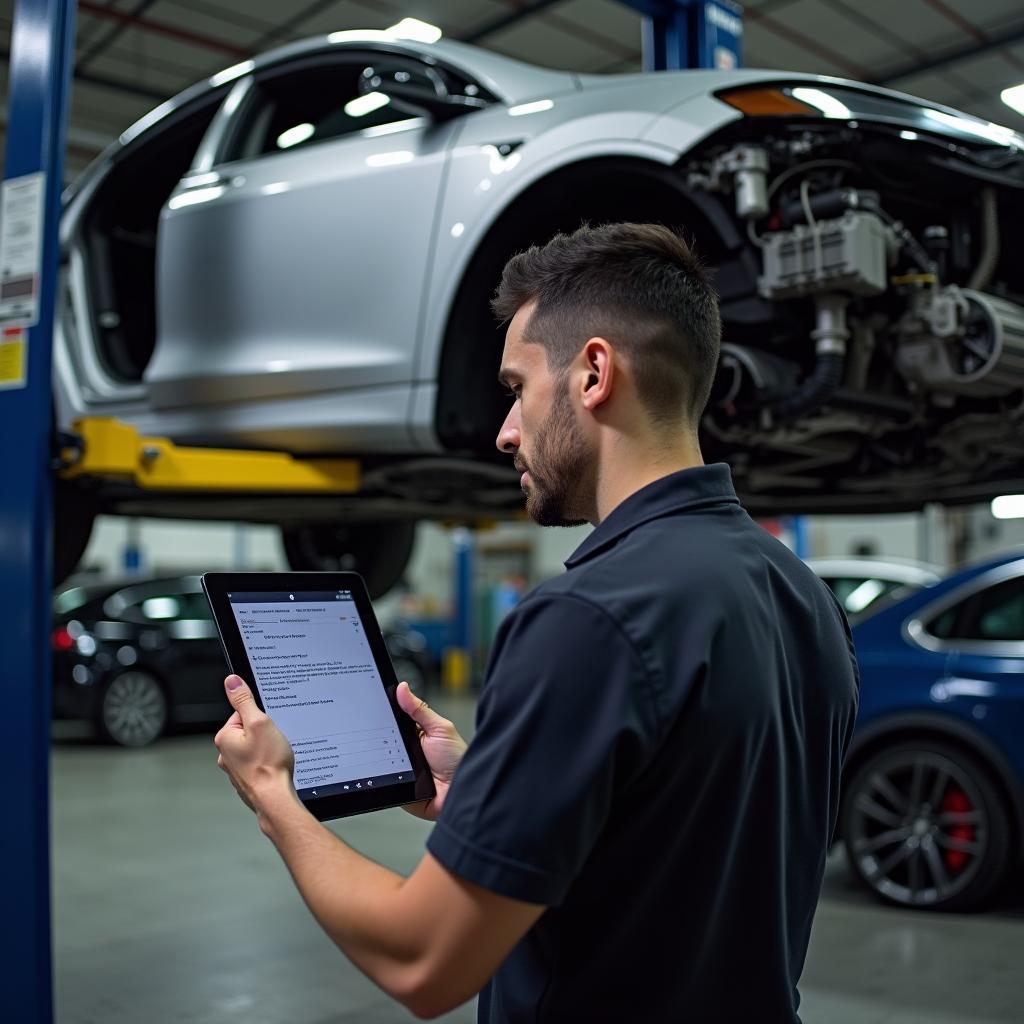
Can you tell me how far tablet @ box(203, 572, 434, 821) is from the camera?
3.84 ft

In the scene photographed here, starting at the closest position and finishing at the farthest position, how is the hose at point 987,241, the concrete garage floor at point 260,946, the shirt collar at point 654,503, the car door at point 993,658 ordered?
the shirt collar at point 654,503
the hose at point 987,241
the concrete garage floor at point 260,946
the car door at point 993,658

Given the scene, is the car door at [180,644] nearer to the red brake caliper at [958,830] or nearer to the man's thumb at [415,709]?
the red brake caliper at [958,830]

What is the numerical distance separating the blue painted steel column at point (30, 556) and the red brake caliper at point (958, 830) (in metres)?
2.75

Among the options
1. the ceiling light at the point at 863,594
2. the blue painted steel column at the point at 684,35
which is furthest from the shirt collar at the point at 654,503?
the ceiling light at the point at 863,594

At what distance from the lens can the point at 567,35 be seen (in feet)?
27.6

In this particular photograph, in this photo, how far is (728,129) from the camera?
2512 millimetres

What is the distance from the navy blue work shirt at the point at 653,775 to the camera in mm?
837

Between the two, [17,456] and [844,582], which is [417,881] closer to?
[17,456]

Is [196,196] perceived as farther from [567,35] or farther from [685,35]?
[567,35]

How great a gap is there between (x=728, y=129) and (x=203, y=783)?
5162 mm

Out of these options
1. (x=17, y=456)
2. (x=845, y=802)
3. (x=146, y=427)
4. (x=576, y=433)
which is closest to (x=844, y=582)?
(x=845, y=802)

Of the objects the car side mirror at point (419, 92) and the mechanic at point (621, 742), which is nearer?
the mechanic at point (621, 742)

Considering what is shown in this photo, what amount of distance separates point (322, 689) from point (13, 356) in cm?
148

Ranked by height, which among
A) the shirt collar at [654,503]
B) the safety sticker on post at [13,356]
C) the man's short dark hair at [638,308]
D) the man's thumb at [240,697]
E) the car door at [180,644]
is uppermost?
the safety sticker on post at [13,356]
